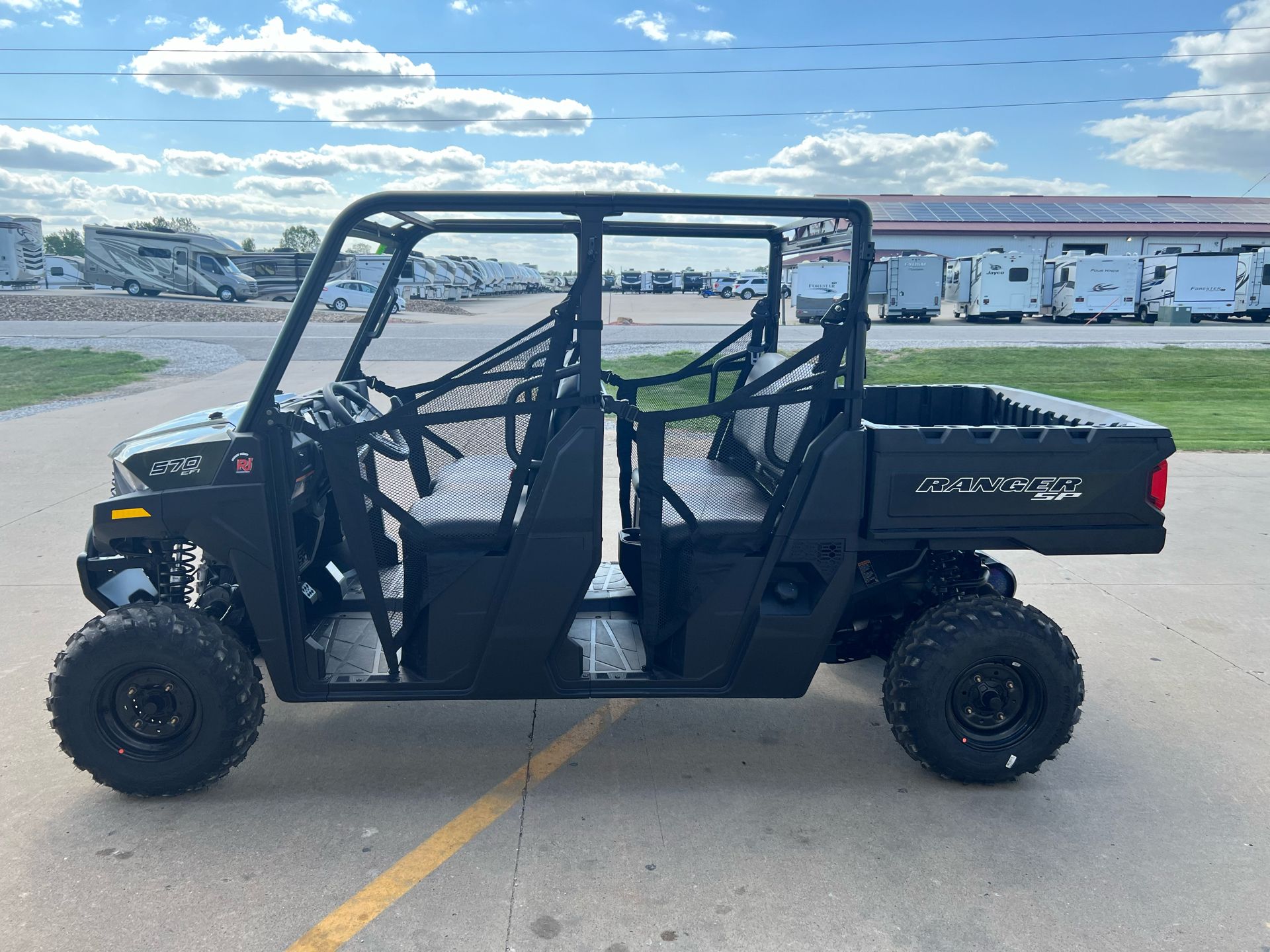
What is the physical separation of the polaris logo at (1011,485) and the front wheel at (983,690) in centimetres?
44

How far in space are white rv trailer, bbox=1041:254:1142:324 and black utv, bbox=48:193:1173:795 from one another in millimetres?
32674

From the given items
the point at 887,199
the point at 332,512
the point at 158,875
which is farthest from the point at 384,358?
the point at 887,199

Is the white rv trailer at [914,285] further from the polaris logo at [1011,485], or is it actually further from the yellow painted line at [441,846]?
the yellow painted line at [441,846]

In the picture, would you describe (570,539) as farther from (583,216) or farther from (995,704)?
(995,704)

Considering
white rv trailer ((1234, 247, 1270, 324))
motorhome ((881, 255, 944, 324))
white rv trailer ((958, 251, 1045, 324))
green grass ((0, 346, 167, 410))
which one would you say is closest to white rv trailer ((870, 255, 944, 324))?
motorhome ((881, 255, 944, 324))

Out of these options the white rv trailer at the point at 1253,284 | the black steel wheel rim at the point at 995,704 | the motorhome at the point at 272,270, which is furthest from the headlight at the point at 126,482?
the motorhome at the point at 272,270

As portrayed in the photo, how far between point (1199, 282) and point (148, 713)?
37.4 meters

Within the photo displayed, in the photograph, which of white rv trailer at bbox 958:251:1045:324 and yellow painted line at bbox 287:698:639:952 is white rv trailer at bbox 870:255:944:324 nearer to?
white rv trailer at bbox 958:251:1045:324

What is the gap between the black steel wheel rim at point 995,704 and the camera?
3623 mm

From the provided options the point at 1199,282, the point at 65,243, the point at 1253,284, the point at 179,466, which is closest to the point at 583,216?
A: the point at 179,466

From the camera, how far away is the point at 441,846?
10.7 feet

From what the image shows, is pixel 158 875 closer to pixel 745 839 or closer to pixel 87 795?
pixel 87 795

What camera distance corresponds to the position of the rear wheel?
3.37 m

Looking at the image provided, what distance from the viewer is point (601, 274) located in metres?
3.37
